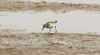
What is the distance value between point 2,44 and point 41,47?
1.63m

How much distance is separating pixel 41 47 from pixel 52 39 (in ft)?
5.07

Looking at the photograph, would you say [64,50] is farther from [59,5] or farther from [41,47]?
[59,5]

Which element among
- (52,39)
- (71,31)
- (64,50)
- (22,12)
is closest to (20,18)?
(22,12)

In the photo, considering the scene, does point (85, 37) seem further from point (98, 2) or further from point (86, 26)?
point (98, 2)

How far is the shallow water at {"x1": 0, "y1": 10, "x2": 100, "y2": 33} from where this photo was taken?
64.6 feet

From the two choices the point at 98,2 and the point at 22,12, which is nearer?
the point at 22,12

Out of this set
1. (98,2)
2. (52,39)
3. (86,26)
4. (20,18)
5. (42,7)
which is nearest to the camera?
(52,39)

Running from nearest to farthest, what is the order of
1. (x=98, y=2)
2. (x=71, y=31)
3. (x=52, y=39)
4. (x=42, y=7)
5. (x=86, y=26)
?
(x=52, y=39) < (x=71, y=31) < (x=86, y=26) < (x=42, y=7) < (x=98, y=2)

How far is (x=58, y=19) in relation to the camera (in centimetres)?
2255

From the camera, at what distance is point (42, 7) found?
90.3ft

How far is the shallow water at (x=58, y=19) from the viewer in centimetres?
1969

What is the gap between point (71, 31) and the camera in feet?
61.9

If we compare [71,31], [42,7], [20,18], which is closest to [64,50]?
[71,31]

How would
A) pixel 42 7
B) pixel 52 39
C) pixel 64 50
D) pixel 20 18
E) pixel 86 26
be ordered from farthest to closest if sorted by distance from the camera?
pixel 42 7, pixel 20 18, pixel 86 26, pixel 52 39, pixel 64 50
